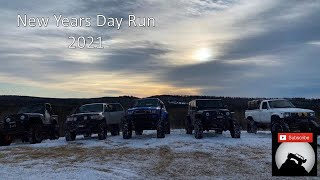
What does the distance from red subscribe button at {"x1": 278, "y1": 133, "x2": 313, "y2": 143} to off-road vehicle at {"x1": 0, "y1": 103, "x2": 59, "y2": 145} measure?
57.6ft

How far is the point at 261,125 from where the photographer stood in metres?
27.3

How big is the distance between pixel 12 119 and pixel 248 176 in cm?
1478

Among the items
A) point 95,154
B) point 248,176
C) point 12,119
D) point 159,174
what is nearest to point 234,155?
point 248,176

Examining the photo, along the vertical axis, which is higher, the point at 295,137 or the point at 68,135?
the point at 295,137

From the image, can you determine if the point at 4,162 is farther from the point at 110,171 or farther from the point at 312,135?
the point at 312,135

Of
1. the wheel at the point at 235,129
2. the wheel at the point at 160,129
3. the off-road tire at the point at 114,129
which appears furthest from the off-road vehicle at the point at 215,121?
the off-road tire at the point at 114,129

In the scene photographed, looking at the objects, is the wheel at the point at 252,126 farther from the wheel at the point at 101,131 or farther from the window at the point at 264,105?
the wheel at the point at 101,131

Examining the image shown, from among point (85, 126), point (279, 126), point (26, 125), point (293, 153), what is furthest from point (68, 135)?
point (293, 153)

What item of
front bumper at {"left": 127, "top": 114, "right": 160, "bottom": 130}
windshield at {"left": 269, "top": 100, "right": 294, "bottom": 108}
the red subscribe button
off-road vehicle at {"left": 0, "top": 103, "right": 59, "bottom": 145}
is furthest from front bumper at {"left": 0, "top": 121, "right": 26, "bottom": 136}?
the red subscribe button

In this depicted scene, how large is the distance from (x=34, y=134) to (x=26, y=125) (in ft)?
2.21

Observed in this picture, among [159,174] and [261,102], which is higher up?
[261,102]

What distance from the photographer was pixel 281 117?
24156mm

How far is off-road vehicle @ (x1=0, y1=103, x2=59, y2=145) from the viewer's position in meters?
23.2

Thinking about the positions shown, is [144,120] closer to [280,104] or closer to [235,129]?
[235,129]
